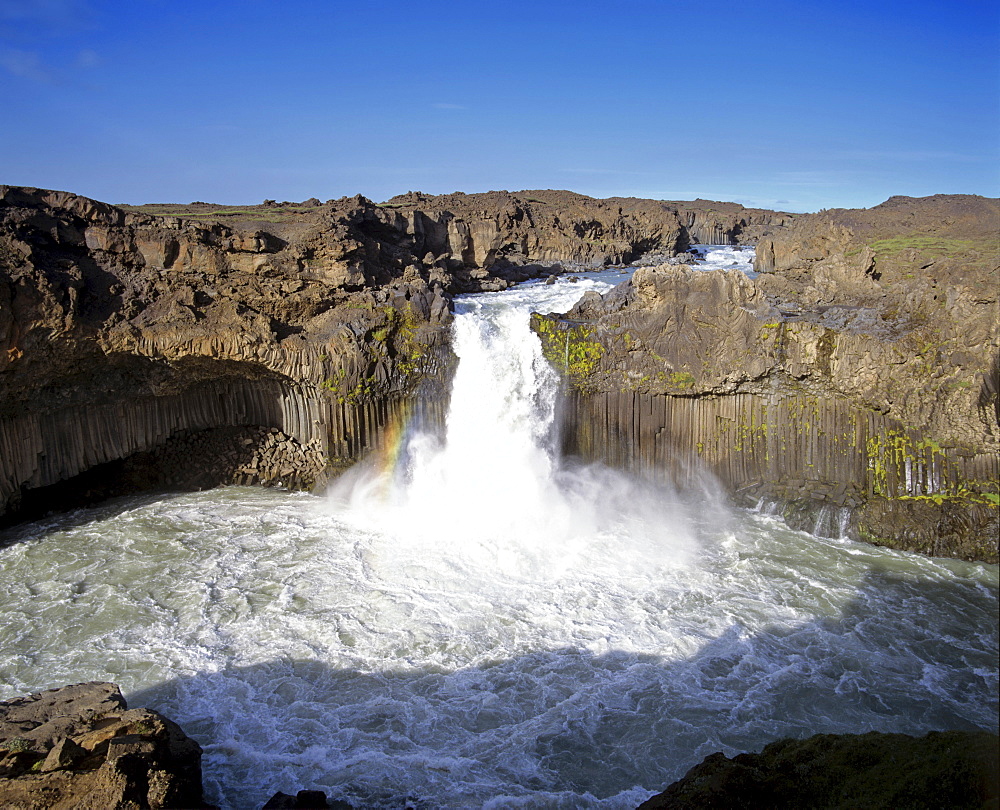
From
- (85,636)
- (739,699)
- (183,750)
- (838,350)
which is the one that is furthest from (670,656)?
(85,636)

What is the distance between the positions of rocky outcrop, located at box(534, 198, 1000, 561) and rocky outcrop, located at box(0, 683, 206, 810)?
11406mm

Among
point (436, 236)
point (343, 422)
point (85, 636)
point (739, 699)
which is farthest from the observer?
point (436, 236)

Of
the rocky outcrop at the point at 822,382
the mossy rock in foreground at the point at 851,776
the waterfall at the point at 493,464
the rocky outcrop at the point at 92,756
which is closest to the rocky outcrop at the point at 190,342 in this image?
the waterfall at the point at 493,464

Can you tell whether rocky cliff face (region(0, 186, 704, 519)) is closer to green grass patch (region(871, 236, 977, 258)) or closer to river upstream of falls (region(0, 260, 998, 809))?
river upstream of falls (region(0, 260, 998, 809))

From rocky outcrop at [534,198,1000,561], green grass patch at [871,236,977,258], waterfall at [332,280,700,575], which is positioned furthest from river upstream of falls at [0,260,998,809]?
green grass patch at [871,236,977,258]

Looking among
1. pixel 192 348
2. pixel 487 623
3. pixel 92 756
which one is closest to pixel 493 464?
pixel 487 623

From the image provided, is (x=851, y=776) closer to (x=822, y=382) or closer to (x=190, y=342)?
(x=822, y=382)

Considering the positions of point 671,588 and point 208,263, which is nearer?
point 671,588

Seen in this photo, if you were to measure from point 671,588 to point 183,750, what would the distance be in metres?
8.06

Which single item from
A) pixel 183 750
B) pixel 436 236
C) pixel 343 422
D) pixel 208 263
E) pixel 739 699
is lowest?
pixel 739 699

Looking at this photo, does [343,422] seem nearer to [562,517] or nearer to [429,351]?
[429,351]

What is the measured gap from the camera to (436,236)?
27.8 meters

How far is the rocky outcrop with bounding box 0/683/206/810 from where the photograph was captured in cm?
610

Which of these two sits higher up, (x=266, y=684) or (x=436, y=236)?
(x=436, y=236)
